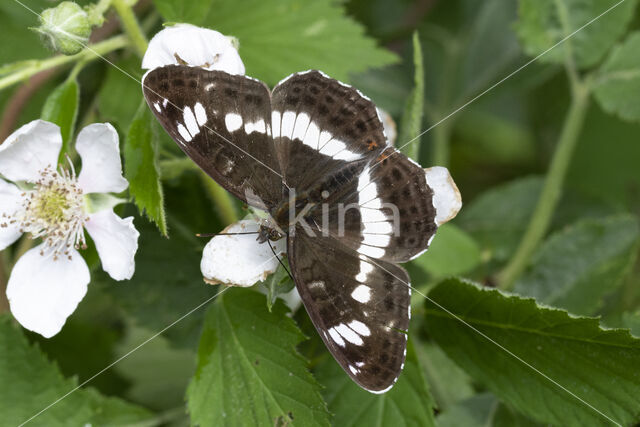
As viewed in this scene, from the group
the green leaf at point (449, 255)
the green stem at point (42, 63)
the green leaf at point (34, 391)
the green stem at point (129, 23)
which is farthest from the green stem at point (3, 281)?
the green leaf at point (449, 255)

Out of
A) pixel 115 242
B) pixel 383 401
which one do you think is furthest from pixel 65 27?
pixel 383 401

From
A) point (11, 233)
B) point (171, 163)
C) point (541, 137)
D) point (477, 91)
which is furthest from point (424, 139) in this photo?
point (11, 233)

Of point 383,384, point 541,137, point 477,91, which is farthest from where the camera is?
point 541,137

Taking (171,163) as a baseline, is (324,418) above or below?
below

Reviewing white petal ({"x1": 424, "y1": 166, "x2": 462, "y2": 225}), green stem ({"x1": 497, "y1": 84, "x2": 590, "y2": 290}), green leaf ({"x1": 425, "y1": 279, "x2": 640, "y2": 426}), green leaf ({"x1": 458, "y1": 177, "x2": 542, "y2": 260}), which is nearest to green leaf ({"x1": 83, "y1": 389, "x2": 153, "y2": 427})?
green leaf ({"x1": 425, "y1": 279, "x2": 640, "y2": 426})

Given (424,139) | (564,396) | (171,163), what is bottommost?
(564,396)

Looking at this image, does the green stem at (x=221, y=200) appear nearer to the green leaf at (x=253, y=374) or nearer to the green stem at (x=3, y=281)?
the green leaf at (x=253, y=374)

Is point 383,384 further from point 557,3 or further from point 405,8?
point 405,8

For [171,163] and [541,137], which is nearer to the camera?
[171,163]

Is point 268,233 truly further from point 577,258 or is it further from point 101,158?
point 577,258
